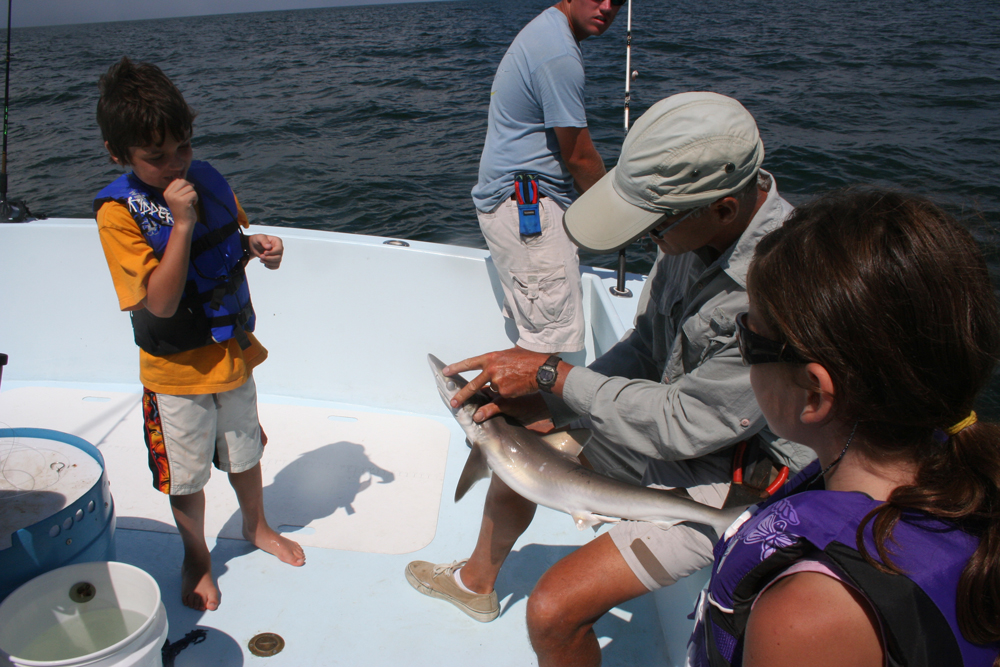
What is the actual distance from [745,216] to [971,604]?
1131 mm

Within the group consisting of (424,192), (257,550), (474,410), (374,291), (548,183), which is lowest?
(424,192)

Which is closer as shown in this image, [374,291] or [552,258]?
[552,258]

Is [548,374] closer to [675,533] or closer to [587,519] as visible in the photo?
[587,519]

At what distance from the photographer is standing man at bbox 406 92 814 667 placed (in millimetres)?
1692

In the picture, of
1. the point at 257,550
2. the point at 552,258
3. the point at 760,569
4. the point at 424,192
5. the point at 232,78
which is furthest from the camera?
the point at 232,78

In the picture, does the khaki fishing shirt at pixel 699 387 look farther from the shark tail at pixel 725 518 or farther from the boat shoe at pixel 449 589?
the boat shoe at pixel 449 589

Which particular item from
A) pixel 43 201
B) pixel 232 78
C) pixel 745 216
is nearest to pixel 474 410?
pixel 745 216

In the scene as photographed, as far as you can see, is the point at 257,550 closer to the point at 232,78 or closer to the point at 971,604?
the point at 971,604

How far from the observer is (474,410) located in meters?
2.25

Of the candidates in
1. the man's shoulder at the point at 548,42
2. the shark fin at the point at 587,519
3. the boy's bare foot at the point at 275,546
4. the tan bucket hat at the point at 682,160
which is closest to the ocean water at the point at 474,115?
the tan bucket hat at the point at 682,160

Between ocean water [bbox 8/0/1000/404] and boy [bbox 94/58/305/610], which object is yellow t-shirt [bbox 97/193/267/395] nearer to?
boy [bbox 94/58/305/610]

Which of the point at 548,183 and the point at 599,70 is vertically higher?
the point at 548,183

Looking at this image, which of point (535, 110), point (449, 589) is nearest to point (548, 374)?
point (449, 589)

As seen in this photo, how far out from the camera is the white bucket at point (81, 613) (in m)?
1.75
